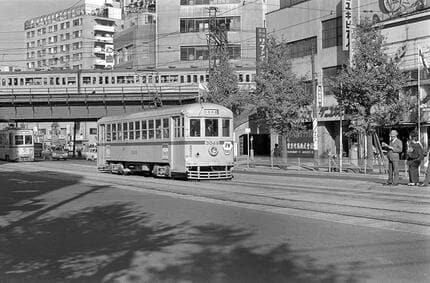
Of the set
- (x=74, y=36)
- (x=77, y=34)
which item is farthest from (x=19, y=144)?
(x=74, y=36)

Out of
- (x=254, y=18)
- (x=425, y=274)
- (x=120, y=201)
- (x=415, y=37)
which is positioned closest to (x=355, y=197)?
(x=120, y=201)

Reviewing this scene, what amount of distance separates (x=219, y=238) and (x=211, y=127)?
1398 cm

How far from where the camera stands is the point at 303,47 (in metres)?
46.0

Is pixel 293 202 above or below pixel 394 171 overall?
below

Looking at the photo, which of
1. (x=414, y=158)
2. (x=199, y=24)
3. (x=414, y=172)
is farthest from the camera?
(x=199, y=24)

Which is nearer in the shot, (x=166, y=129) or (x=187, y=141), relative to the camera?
(x=187, y=141)

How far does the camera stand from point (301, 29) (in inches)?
1825

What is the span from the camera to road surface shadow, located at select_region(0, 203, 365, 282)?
6.96 metres

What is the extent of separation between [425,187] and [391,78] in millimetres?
12912

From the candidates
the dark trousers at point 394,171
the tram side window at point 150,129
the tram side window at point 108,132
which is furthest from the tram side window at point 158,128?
the dark trousers at point 394,171

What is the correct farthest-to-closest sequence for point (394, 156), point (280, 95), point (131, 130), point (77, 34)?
1. point (77, 34)
2. point (280, 95)
3. point (131, 130)
4. point (394, 156)

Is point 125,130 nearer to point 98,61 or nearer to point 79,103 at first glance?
point 79,103

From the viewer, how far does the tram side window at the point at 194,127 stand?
22.8 m

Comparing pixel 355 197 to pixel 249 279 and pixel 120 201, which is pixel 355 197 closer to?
pixel 120 201
